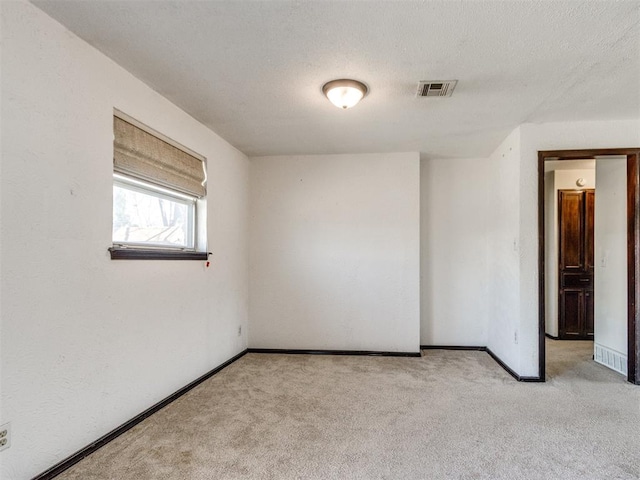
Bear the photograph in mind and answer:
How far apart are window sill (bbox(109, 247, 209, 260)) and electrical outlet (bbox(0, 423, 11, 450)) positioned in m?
0.95

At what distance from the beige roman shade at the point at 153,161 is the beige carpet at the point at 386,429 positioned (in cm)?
169

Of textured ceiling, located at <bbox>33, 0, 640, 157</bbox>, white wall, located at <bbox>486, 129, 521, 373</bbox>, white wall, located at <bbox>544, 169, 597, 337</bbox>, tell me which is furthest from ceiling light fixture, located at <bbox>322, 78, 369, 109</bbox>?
white wall, located at <bbox>544, 169, 597, 337</bbox>

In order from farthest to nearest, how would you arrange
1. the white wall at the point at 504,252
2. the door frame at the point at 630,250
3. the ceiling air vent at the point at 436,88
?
the white wall at the point at 504,252
the door frame at the point at 630,250
the ceiling air vent at the point at 436,88

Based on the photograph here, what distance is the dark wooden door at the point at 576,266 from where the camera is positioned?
4930mm

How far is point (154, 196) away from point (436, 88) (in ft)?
7.33

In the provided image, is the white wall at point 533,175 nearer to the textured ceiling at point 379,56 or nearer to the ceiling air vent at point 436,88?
the textured ceiling at point 379,56

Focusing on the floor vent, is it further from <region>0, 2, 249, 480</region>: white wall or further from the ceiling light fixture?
<region>0, 2, 249, 480</region>: white wall

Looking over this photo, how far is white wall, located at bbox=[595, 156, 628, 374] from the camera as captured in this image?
348 cm

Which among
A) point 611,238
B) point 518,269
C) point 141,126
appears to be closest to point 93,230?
point 141,126

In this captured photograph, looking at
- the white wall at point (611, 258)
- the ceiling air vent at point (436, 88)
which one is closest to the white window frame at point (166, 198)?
the ceiling air vent at point (436, 88)

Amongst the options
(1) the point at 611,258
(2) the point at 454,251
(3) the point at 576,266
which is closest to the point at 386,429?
(2) the point at 454,251

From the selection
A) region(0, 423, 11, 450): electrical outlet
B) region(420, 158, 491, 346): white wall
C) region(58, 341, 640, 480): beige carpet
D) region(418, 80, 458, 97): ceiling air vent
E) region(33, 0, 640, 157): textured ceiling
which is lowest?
region(58, 341, 640, 480): beige carpet

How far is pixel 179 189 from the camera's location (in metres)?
3.02

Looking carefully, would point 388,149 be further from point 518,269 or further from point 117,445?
point 117,445
